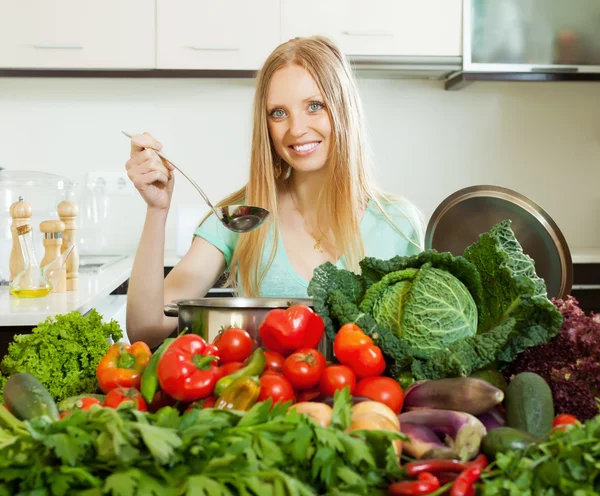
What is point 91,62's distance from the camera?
307cm

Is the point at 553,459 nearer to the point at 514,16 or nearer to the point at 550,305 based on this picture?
the point at 550,305

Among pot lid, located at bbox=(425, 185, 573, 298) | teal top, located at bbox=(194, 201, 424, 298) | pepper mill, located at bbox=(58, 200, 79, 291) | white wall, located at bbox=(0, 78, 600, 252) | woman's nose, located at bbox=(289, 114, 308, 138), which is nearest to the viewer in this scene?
pot lid, located at bbox=(425, 185, 573, 298)

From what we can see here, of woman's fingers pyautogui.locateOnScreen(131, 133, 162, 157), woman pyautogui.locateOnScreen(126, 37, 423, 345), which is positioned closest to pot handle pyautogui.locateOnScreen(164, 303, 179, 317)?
woman's fingers pyautogui.locateOnScreen(131, 133, 162, 157)

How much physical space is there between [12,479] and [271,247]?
1391 millimetres

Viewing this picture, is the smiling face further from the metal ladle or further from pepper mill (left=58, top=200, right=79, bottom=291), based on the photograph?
pepper mill (left=58, top=200, right=79, bottom=291)

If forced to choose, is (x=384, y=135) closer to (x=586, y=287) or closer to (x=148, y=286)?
(x=586, y=287)

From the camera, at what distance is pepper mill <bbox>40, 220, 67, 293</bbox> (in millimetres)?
2232

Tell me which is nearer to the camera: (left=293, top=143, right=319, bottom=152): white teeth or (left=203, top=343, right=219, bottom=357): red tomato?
(left=203, top=343, right=219, bottom=357): red tomato

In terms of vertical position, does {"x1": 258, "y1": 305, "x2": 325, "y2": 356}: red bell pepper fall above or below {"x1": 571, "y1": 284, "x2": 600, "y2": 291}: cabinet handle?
above

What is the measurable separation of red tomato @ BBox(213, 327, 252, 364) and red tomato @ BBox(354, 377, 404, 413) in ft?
0.50

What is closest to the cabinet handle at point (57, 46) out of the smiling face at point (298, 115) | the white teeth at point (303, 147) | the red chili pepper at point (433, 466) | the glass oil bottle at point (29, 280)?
the glass oil bottle at point (29, 280)

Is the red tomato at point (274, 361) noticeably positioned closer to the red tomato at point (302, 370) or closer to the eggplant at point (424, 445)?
the red tomato at point (302, 370)

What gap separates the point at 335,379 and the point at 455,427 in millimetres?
160

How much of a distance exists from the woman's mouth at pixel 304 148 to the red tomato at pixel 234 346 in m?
1.00
